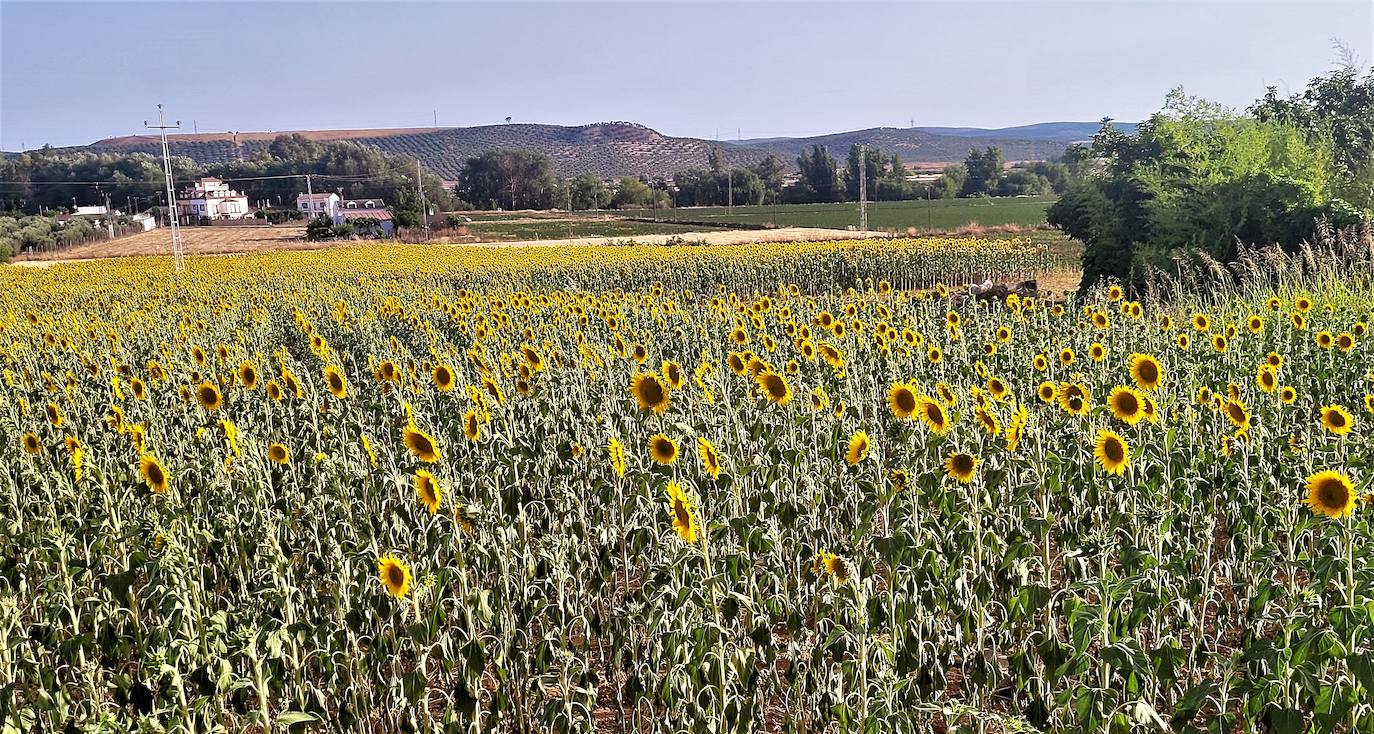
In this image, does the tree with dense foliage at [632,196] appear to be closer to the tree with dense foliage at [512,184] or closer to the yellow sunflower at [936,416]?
the tree with dense foliage at [512,184]

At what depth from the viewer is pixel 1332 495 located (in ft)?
11.4

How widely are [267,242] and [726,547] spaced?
62.6m

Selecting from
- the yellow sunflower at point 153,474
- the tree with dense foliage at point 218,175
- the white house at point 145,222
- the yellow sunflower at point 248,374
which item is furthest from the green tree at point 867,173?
the yellow sunflower at point 153,474

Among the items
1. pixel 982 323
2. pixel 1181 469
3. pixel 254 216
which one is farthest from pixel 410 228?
pixel 1181 469

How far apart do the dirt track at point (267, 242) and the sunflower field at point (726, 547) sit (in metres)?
38.9

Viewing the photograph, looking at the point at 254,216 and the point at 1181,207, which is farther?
the point at 254,216

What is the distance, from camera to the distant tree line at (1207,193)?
50.5ft

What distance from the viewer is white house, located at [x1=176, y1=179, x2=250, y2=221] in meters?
104

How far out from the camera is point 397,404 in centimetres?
731

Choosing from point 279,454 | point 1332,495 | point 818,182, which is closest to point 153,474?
point 279,454

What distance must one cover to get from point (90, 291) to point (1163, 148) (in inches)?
805

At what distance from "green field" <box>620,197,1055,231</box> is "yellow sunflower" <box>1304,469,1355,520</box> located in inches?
2045

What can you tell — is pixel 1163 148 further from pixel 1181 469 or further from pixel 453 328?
pixel 1181 469

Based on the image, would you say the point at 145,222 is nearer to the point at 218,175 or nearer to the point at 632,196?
the point at 632,196
